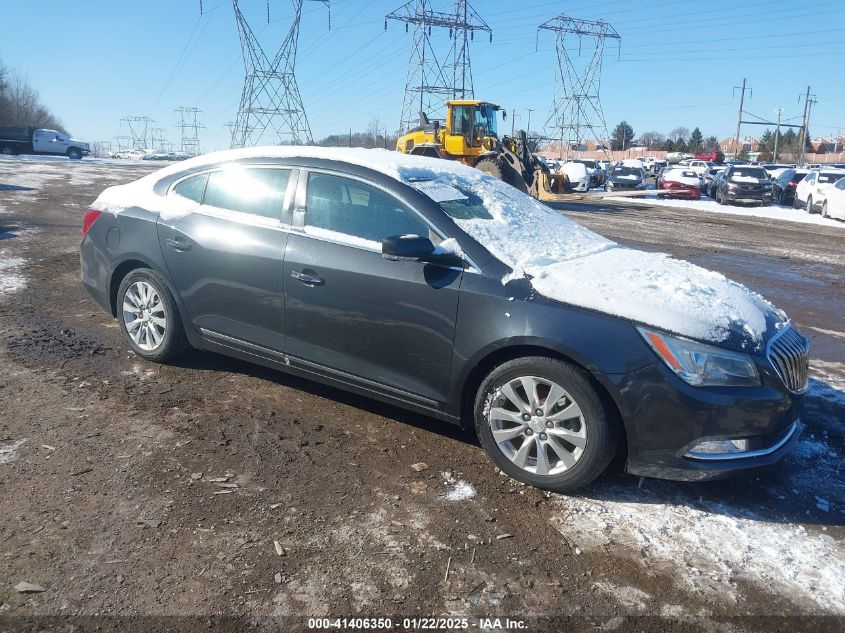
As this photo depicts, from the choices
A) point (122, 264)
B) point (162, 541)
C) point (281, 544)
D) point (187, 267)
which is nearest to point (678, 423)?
point (281, 544)

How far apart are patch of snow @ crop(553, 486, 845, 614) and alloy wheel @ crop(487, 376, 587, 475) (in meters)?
0.24

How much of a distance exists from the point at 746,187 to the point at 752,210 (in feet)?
5.42

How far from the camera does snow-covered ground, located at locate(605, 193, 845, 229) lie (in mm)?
21719

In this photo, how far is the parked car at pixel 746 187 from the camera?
26.4 m

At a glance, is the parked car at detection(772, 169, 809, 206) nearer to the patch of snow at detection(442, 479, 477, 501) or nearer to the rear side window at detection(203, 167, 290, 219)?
the rear side window at detection(203, 167, 290, 219)

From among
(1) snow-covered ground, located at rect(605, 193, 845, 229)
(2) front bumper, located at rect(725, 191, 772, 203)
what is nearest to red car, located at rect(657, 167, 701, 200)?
(1) snow-covered ground, located at rect(605, 193, 845, 229)

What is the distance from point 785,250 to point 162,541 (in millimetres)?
14031

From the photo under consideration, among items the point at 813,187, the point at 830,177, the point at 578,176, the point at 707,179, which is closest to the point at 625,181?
the point at 578,176

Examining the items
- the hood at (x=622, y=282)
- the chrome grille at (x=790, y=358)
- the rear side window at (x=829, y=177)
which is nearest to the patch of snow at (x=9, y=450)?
the hood at (x=622, y=282)

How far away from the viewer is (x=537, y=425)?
347 cm

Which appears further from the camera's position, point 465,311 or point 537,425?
point 465,311

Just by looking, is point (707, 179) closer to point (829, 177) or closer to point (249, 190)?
point (829, 177)

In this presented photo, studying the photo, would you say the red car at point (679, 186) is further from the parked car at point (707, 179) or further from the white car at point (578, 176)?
the white car at point (578, 176)

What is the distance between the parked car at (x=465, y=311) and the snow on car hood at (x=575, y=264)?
0.02 meters
